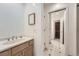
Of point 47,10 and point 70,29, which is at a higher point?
point 47,10

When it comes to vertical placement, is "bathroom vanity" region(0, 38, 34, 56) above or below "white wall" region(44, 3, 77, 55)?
below

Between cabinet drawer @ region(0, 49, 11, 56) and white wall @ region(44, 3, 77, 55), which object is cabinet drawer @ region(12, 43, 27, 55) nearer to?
cabinet drawer @ region(0, 49, 11, 56)

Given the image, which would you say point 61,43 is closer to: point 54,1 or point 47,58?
point 47,58

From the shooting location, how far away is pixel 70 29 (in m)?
1.50

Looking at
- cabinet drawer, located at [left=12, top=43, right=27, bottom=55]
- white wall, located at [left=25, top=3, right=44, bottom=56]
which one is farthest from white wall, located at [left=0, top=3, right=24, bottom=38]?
cabinet drawer, located at [left=12, top=43, right=27, bottom=55]

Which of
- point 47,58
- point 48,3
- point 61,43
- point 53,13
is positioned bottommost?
point 47,58

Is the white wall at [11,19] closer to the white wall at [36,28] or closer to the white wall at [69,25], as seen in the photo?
the white wall at [36,28]

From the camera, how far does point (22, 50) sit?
149cm

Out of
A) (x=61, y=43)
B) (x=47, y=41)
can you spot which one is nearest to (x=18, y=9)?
(x=47, y=41)

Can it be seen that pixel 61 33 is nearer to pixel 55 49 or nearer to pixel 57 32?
pixel 57 32

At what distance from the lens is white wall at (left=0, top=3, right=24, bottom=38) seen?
1461mm

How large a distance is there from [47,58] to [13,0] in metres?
0.98

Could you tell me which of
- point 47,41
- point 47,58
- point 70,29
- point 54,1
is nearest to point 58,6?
point 54,1

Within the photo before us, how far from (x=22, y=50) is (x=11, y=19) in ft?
Result: 1.62
